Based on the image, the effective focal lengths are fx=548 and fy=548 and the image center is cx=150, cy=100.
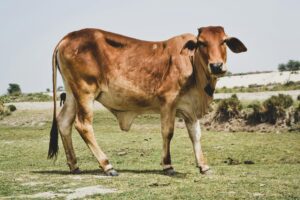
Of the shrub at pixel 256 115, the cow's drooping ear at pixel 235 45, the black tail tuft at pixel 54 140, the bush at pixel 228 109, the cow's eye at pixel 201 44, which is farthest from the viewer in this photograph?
the bush at pixel 228 109

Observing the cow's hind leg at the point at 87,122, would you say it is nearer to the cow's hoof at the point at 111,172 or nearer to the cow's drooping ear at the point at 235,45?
the cow's hoof at the point at 111,172

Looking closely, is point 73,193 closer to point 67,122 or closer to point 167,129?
point 167,129

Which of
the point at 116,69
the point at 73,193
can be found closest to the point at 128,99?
the point at 116,69

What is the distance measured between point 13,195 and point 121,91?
3125 millimetres

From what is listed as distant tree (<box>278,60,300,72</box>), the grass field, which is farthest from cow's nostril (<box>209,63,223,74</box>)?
distant tree (<box>278,60,300,72</box>)

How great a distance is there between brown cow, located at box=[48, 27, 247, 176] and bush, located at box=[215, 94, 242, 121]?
50.9ft

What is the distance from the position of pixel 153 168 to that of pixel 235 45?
329 centimetres

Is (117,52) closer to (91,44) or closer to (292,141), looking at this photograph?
(91,44)

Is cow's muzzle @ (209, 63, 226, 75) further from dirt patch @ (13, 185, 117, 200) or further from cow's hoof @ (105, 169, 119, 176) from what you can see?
dirt patch @ (13, 185, 117, 200)

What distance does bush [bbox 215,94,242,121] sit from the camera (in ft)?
85.4

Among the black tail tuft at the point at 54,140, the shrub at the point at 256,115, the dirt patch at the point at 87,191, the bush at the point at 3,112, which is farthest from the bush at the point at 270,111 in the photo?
the dirt patch at the point at 87,191

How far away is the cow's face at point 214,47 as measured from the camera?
9609 millimetres

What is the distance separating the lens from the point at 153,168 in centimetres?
1197

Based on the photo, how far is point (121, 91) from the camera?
417 inches
